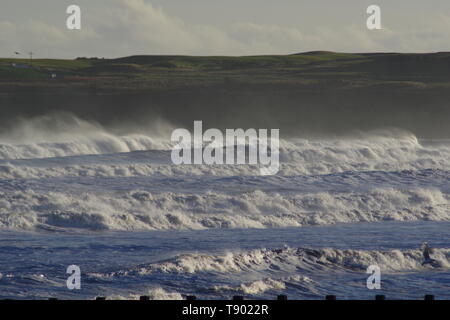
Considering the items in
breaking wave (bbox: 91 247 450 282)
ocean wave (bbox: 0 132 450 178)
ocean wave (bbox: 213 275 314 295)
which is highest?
ocean wave (bbox: 0 132 450 178)

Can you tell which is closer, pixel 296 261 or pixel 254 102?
pixel 296 261

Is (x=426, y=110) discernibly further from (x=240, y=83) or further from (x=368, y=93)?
(x=240, y=83)

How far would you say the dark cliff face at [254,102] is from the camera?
90438 mm

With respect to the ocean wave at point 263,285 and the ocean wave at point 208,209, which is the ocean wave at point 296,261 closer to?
the ocean wave at point 263,285

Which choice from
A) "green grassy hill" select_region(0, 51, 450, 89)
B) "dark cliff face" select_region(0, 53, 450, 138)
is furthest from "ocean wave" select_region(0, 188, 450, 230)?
"green grassy hill" select_region(0, 51, 450, 89)

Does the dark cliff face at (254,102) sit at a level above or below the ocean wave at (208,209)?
above

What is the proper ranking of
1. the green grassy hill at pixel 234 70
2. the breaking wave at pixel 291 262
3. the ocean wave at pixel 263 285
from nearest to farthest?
the ocean wave at pixel 263 285 → the breaking wave at pixel 291 262 → the green grassy hill at pixel 234 70

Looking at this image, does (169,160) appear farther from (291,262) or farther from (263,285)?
(263,285)

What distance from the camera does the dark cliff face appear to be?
297 feet

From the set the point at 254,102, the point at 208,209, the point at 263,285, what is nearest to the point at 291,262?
the point at 263,285

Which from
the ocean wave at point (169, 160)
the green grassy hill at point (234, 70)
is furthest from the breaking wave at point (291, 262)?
the green grassy hill at point (234, 70)

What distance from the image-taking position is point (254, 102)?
9669 centimetres

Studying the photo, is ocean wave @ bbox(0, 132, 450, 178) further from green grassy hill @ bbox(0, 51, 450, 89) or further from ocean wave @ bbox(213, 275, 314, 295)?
green grassy hill @ bbox(0, 51, 450, 89)
